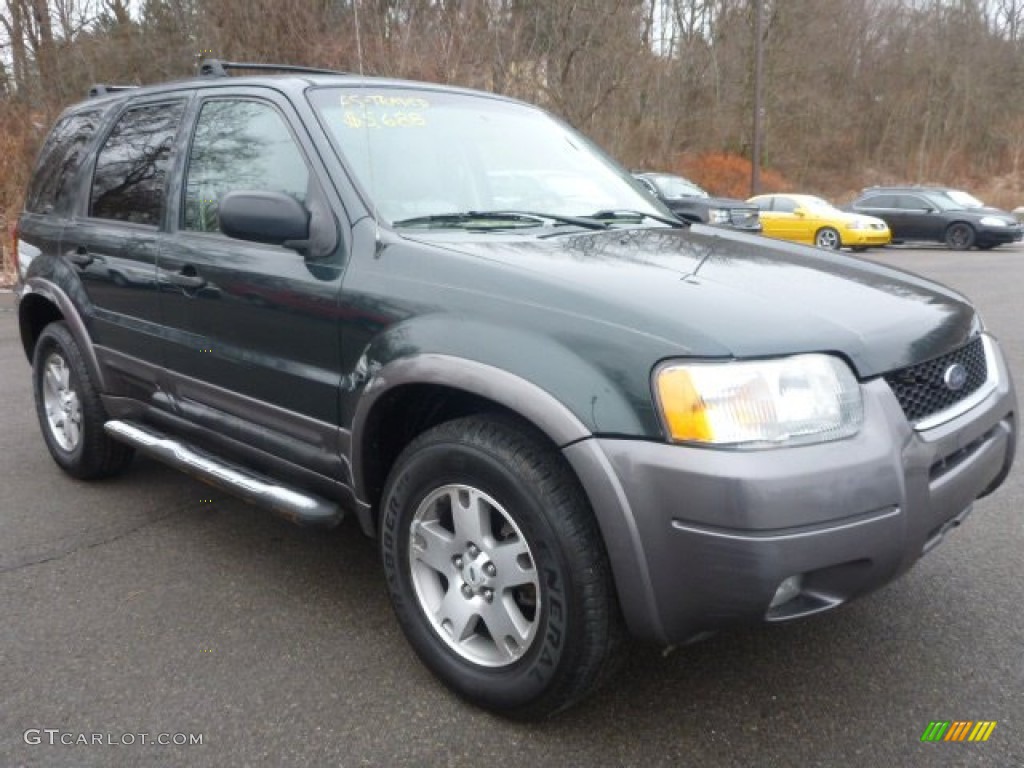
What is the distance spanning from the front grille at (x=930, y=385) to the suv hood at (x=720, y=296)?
0.12ft

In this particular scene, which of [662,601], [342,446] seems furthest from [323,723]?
[662,601]

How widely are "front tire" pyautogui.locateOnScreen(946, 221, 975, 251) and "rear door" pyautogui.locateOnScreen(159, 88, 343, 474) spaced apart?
20.2m

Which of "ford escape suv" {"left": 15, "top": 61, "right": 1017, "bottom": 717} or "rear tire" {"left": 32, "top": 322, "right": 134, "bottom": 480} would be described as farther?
"rear tire" {"left": 32, "top": 322, "right": 134, "bottom": 480}

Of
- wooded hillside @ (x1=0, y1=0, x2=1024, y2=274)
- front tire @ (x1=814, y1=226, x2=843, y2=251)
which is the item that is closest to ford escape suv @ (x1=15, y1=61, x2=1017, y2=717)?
wooded hillside @ (x1=0, y1=0, x2=1024, y2=274)

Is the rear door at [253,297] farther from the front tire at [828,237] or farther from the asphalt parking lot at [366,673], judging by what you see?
the front tire at [828,237]

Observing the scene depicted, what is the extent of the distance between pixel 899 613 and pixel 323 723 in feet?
6.33

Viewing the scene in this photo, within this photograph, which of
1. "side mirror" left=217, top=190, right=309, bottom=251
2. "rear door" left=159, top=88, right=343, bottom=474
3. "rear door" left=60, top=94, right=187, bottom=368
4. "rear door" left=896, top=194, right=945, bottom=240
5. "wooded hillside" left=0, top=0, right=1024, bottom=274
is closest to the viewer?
"side mirror" left=217, top=190, right=309, bottom=251

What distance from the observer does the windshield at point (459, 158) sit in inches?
117

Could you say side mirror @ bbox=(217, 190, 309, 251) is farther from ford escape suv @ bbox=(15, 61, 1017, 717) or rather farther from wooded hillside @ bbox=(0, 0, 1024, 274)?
wooded hillside @ bbox=(0, 0, 1024, 274)

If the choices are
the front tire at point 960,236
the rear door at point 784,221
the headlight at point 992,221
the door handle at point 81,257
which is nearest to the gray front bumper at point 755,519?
the door handle at point 81,257

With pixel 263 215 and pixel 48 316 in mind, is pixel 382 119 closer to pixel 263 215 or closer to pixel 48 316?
pixel 263 215

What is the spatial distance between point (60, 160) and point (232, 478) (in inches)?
91.7

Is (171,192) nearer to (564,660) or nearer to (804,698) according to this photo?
(564,660)

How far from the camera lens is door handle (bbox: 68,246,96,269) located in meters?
3.96
